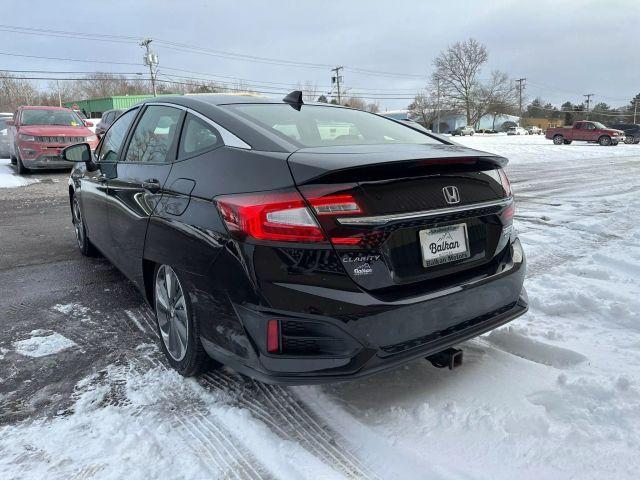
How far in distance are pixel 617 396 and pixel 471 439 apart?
829mm

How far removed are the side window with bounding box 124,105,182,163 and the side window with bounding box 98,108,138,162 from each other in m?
0.28

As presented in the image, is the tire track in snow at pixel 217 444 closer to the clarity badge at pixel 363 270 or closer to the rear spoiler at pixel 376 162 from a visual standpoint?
the clarity badge at pixel 363 270

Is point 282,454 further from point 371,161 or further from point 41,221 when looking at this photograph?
point 41,221

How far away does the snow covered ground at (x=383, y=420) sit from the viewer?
2.03 meters

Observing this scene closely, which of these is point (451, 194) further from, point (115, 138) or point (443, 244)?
point (115, 138)

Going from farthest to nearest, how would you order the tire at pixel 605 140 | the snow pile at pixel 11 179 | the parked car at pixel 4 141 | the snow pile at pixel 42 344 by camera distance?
the tire at pixel 605 140, the parked car at pixel 4 141, the snow pile at pixel 11 179, the snow pile at pixel 42 344

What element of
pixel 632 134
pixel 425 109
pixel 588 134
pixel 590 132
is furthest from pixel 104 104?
pixel 632 134

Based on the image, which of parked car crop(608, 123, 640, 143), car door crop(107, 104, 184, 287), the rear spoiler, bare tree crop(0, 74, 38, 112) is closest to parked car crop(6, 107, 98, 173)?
car door crop(107, 104, 184, 287)

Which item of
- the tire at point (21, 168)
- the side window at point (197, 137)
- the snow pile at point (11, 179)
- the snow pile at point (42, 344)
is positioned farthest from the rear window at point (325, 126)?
the tire at point (21, 168)

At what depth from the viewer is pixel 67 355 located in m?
3.08

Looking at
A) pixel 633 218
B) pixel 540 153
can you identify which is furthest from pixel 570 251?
pixel 540 153

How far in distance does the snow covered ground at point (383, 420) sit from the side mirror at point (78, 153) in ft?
5.96

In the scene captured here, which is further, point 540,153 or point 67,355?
point 540,153

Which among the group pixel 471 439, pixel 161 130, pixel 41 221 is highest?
pixel 161 130
